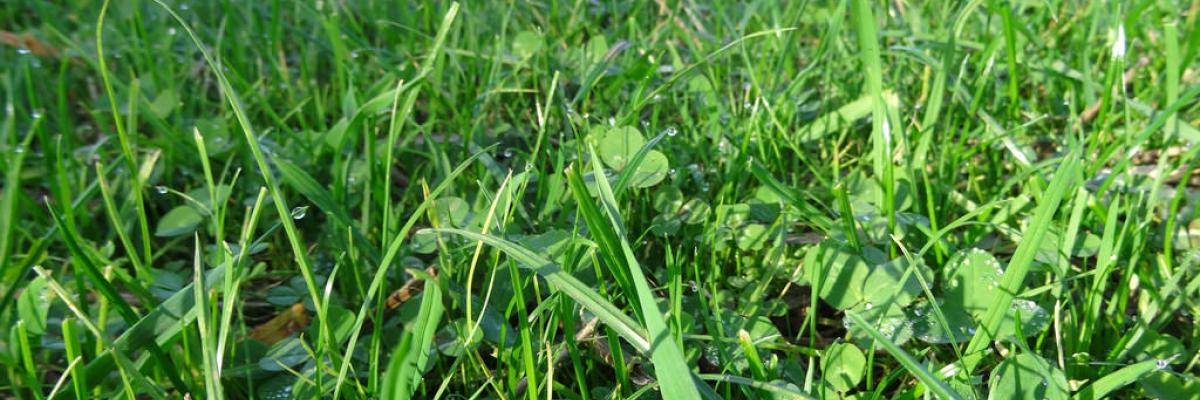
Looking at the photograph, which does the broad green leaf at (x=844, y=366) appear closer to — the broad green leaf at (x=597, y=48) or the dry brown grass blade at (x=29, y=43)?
the broad green leaf at (x=597, y=48)

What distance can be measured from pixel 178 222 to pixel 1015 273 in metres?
1.07

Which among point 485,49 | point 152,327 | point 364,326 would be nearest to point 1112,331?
point 364,326

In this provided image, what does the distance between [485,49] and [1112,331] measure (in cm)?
128

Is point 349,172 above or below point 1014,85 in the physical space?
below

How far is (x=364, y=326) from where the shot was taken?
3.79 feet

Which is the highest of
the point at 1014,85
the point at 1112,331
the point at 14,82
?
the point at 1014,85

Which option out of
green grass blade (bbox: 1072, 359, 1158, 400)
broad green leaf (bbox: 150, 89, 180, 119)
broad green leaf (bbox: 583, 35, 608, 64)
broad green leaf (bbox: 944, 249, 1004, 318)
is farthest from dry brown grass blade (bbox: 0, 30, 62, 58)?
green grass blade (bbox: 1072, 359, 1158, 400)

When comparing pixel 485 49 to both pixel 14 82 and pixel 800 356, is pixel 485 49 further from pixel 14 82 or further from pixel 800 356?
pixel 800 356

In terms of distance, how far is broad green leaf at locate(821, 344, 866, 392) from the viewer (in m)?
1.00

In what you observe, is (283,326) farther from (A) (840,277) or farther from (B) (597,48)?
(B) (597,48)

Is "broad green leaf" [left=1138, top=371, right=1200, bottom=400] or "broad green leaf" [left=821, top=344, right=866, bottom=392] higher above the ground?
"broad green leaf" [left=1138, top=371, right=1200, bottom=400]

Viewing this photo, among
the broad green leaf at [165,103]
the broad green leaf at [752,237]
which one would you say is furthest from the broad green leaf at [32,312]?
the broad green leaf at [752,237]

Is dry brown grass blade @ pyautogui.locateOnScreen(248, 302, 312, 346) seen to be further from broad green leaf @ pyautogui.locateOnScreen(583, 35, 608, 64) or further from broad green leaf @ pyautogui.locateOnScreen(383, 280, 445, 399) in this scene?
broad green leaf @ pyautogui.locateOnScreen(583, 35, 608, 64)

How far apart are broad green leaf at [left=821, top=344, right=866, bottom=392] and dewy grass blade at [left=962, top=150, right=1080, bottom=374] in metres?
0.10
